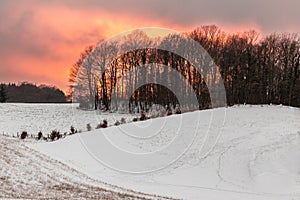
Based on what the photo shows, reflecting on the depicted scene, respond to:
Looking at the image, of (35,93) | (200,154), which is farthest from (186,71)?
(35,93)

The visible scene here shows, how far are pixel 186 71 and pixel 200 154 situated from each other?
32.5 m

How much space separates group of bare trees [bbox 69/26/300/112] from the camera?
4650cm

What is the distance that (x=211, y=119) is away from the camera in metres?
26.3

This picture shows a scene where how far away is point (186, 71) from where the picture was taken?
Answer: 2093 inches

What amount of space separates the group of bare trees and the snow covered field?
1729cm

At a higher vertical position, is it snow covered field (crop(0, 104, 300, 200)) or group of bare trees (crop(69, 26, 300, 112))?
group of bare trees (crop(69, 26, 300, 112))

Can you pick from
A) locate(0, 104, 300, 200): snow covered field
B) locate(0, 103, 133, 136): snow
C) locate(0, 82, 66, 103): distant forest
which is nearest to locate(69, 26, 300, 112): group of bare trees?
locate(0, 103, 133, 136): snow

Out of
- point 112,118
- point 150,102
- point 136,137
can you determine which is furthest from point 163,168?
point 150,102

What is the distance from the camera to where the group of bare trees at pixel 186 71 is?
46.5m

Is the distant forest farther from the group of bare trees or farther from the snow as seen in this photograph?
the snow

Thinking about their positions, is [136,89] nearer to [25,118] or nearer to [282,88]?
[25,118]

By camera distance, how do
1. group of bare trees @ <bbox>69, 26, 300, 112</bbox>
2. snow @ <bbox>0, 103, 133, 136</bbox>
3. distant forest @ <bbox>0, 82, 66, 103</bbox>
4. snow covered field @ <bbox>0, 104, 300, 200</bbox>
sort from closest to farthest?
snow covered field @ <bbox>0, 104, 300, 200</bbox> < snow @ <bbox>0, 103, 133, 136</bbox> < group of bare trees @ <bbox>69, 26, 300, 112</bbox> < distant forest @ <bbox>0, 82, 66, 103</bbox>

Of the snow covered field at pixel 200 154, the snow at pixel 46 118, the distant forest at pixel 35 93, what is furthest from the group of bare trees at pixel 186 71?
the distant forest at pixel 35 93

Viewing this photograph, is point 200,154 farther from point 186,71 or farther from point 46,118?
point 186,71
